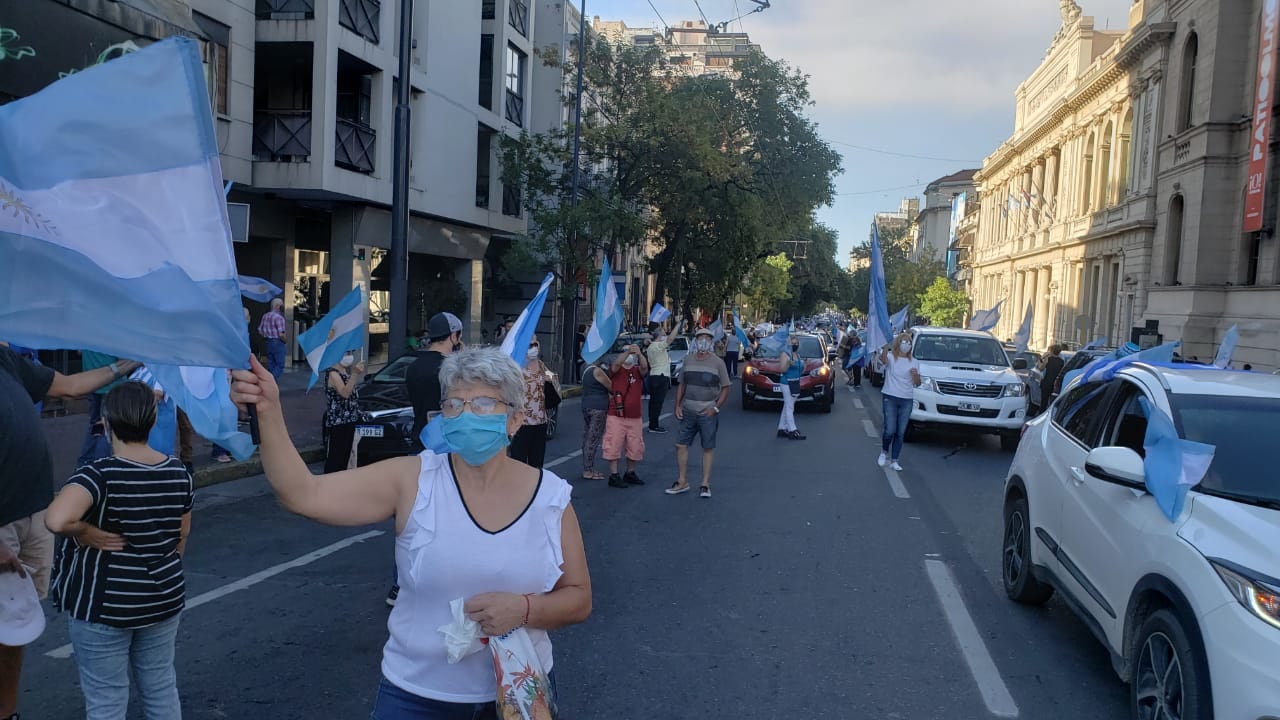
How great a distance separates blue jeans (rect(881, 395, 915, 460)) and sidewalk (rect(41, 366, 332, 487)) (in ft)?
23.6

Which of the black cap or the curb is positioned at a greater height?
the black cap

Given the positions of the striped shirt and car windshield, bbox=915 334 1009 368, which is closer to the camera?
the striped shirt

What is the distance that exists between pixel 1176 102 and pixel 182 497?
38.3 metres

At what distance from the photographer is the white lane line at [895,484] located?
10.7 meters

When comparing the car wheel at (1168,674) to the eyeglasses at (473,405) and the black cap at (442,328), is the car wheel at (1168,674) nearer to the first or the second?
the eyeglasses at (473,405)

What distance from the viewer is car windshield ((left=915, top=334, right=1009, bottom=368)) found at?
1631 centimetres

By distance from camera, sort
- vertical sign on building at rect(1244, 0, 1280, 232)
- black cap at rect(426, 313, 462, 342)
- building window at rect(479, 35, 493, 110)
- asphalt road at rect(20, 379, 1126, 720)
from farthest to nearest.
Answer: building window at rect(479, 35, 493, 110) → vertical sign on building at rect(1244, 0, 1280, 232) → black cap at rect(426, 313, 462, 342) → asphalt road at rect(20, 379, 1126, 720)

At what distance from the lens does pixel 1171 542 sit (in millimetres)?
4016

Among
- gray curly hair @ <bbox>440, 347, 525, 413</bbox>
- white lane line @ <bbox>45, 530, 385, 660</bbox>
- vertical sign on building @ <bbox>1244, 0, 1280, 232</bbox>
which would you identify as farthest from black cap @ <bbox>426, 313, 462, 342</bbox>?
vertical sign on building @ <bbox>1244, 0, 1280, 232</bbox>

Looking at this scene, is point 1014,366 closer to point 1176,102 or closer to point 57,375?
point 57,375

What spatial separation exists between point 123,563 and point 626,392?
7.59 metres

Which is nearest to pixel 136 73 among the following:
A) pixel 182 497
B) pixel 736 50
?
pixel 182 497

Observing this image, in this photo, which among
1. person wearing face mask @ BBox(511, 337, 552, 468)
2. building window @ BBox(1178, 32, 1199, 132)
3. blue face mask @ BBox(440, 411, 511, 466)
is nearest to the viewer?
blue face mask @ BBox(440, 411, 511, 466)

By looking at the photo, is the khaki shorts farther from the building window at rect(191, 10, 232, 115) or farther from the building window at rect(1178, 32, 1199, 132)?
the building window at rect(1178, 32, 1199, 132)
